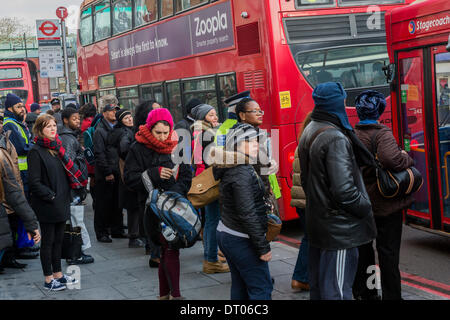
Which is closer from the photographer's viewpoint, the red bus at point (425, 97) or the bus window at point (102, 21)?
the red bus at point (425, 97)

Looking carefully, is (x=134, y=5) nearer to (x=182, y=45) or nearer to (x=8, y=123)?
(x=182, y=45)

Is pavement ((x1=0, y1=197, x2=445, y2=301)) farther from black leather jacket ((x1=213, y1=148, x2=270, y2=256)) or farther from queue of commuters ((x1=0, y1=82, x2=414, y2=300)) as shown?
black leather jacket ((x1=213, y1=148, x2=270, y2=256))

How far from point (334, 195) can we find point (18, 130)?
16.1 ft

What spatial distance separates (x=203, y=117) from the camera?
6828 mm

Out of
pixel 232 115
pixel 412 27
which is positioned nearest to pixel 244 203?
pixel 232 115

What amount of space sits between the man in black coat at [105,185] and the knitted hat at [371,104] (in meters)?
4.19

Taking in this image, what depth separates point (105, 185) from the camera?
8.62m

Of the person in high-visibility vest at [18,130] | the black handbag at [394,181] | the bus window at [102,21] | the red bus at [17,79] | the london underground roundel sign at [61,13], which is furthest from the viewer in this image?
the red bus at [17,79]

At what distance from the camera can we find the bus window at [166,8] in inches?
423

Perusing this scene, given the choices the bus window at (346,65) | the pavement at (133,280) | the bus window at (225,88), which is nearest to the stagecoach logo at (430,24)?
the bus window at (346,65)

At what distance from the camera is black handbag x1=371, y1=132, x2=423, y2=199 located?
4906mm

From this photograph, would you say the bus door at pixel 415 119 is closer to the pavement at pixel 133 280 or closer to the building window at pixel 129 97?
the pavement at pixel 133 280

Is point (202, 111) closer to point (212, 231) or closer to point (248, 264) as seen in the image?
point (212, 231)
